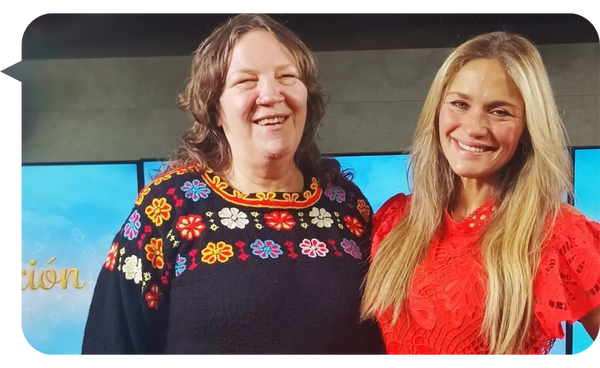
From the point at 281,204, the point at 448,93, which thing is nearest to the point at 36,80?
the point at 281,204

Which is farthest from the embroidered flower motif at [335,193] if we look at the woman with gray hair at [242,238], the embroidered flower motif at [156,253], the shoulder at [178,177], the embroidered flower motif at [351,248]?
the embroidered flower motif at [156,253]

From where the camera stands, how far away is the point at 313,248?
5.03ft

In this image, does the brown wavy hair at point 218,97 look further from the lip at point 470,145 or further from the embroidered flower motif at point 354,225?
the lip at point 470,145

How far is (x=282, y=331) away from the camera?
151 cm

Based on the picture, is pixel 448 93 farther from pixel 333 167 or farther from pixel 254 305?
pixel 254 305

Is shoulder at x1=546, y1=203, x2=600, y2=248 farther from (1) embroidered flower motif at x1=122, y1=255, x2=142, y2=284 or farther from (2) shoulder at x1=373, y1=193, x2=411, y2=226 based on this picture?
(1) embroidered flower motif at x1=122, y1=255, x2=142, y2=284

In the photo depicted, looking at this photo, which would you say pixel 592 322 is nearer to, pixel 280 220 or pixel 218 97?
pixel 280 220

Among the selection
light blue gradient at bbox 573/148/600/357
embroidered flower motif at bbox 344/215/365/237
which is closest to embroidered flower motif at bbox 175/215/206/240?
embroidered flower motif at bbox 344/215/365/237

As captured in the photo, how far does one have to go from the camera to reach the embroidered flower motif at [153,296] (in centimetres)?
153

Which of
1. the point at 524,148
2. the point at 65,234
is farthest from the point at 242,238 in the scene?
the point at 524,148

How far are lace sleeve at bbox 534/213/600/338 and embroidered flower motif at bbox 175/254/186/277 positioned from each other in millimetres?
826

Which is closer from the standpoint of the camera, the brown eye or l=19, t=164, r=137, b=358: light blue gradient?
the brown eye

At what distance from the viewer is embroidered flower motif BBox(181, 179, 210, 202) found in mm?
1545

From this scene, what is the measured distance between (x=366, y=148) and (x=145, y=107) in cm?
57
